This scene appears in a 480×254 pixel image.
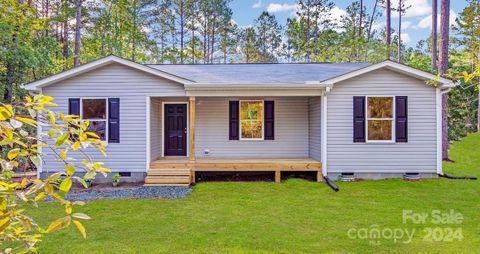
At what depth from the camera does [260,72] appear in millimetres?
11523

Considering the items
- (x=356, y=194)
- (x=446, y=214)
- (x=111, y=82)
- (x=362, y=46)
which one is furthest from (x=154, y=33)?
(x=446, y=214)

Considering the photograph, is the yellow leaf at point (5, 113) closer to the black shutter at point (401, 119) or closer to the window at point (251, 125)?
the black shutter at point (401, 119)

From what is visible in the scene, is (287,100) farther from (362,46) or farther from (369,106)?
(362,46)

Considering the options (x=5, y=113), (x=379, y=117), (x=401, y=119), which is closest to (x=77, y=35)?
(x=379, y=117)

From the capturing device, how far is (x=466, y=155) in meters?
14.4

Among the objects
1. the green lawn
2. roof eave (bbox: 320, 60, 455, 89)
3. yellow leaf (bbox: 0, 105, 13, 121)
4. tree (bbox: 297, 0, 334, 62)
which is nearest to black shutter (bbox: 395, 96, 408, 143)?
roof eave (bbox: 320, 60, 455, 89)

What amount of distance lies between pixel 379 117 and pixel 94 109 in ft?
26.2

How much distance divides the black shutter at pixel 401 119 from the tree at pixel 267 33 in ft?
70.0

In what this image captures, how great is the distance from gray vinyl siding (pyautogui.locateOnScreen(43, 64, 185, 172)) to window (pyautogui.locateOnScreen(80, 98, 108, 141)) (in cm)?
22

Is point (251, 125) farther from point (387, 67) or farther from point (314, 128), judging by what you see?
point (387, 67)

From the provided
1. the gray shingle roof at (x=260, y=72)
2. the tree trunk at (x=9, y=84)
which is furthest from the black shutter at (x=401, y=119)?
the tree trunk at (x=9, y=84)

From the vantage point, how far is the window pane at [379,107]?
31.0 ft

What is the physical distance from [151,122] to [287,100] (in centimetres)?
428

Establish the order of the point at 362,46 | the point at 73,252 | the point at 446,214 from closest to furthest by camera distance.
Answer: the point at 73,252
the point at 446,214
the point at 362,46
